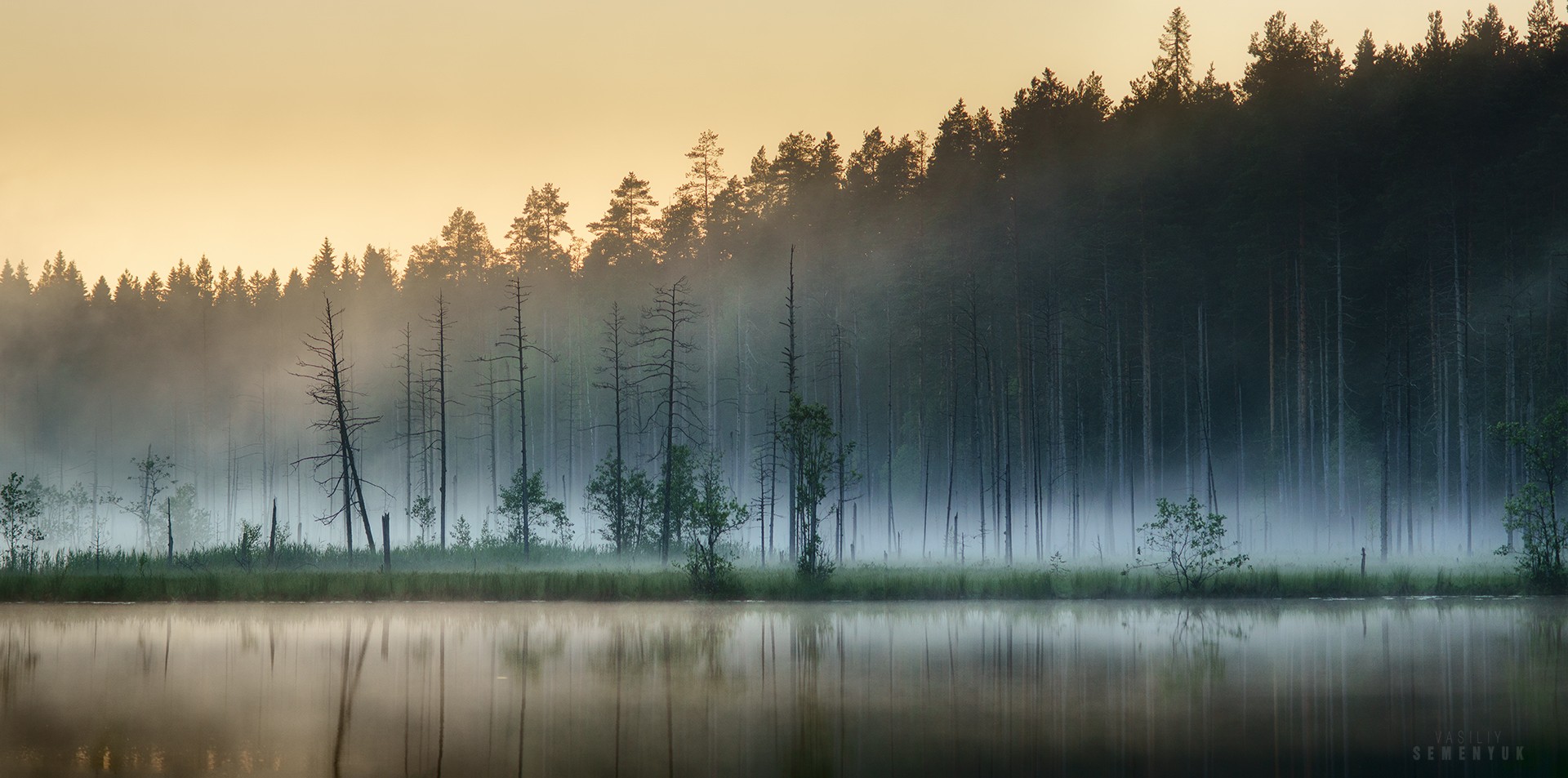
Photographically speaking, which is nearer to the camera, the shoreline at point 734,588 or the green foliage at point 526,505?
the shoreline at point 734,588

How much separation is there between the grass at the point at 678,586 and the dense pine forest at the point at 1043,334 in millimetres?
2743

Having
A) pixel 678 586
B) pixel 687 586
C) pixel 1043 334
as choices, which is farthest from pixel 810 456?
pixel 1043 334

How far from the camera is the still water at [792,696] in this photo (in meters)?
13.0

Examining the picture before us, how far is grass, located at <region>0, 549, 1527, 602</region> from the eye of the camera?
115 ft

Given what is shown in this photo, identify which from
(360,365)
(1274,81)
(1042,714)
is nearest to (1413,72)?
(1274,81)

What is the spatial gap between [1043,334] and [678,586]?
35634 mm

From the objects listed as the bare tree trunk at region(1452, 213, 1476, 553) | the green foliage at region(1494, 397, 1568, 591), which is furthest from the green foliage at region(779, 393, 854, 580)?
the bare tree trunk at region(1452, 213, 1476, 553)

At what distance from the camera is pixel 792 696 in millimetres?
17141

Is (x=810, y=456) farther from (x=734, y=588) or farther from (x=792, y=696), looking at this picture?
(x=792, y=696)

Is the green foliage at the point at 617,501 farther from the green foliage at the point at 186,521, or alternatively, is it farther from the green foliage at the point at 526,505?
the green foliage at the point at 186,521

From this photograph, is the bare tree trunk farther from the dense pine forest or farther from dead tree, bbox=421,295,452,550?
dead tree, bbox=421,295,452,550

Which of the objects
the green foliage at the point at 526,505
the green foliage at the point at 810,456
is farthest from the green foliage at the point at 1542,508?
the green foliage at the point at 526,505

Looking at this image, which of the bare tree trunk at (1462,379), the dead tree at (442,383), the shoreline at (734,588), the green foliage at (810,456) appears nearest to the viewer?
the shoreline at (734,588)

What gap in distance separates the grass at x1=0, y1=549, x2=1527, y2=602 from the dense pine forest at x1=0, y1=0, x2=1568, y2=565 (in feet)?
9.00
